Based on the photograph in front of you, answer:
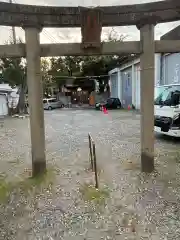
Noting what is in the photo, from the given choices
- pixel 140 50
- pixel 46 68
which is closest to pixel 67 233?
pixel 140 50

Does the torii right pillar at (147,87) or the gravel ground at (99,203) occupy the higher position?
the torii right pillar at (147,87)

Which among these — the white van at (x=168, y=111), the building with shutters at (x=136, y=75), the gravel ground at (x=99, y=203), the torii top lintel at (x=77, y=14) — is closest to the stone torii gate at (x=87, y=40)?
the torii top lintel at (x=77, y=14)

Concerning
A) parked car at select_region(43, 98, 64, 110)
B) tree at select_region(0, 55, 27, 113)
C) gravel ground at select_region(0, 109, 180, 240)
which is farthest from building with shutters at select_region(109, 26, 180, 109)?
tree at select_region(0, 55, 27, 113)

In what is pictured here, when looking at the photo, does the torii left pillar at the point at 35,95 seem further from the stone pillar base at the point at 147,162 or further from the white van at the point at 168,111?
the white van at the point at 168,111

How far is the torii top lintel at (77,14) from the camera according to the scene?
A: 17.6 ft

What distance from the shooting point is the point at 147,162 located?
5848 millimetres

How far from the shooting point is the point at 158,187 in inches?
206

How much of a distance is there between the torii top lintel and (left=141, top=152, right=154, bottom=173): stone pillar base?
273 cm

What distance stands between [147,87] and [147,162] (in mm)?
1586

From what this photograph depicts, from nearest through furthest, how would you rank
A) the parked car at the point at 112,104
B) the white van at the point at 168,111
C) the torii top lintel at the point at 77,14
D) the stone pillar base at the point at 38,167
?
the torii top lintel at the point at 77,14, the stone pillar base at the point at 38,167, the white van at the point at 168,111, the parked car at the point at 112,104

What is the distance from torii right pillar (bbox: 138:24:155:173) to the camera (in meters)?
5.46

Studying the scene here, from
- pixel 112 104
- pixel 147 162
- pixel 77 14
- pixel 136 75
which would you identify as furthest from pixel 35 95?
pixel 112 104

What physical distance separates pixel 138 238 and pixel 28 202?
205 cm

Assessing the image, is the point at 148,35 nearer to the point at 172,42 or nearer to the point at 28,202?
the point at 172,42
